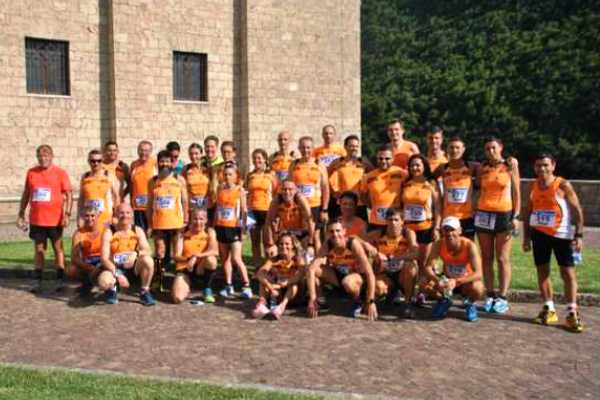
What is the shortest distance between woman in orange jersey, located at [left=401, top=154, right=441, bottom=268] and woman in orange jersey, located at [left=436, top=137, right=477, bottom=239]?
5.7 inches

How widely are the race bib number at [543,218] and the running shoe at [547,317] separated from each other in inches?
35.9

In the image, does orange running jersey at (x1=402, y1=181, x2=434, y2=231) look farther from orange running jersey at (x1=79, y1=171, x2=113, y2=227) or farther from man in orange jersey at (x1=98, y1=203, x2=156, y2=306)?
orange running jersey at (x1=79, y1=171, x2=113, y2=227)

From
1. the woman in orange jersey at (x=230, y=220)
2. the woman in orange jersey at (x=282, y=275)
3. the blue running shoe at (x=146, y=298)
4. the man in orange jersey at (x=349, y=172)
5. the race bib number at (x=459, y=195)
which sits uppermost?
the man in orange jersey at (x=349, y=172)

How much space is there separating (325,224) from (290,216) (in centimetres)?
64

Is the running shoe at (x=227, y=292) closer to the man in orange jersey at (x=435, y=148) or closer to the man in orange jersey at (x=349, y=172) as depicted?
the man in orange jersey at (x=349, y=172)

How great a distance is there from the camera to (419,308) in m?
8.55

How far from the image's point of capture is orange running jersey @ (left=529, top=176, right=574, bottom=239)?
7.78 meters

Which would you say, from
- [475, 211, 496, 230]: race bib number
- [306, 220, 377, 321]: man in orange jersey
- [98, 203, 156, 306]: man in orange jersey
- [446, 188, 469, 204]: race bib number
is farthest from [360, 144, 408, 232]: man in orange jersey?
[98, 203, 156, 306]: man in orange jersey

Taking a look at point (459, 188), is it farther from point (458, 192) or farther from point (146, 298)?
point (146, 298)

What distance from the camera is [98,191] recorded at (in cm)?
986

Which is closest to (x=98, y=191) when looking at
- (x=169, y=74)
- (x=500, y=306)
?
(x=500, y=306)

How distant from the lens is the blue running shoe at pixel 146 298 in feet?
28.8

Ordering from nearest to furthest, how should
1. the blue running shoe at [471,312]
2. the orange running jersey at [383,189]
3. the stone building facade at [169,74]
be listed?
the blue running shoe at [471,312] → the orange running jersey at [383,189] → the stone building facade at [169,74]

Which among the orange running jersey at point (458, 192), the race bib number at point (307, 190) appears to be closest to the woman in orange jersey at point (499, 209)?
the orange running jersey at point (458, 192)
